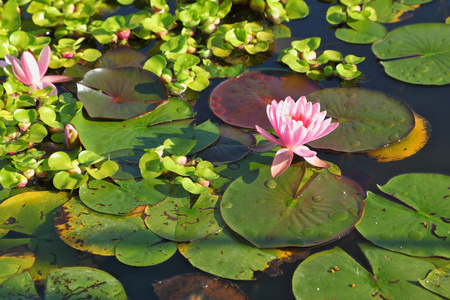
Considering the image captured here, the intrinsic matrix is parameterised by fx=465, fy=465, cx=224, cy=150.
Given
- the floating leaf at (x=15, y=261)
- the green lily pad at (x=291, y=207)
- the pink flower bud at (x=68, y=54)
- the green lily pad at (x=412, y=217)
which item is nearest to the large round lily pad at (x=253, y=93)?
the green lily pad at (x=291, y=207)

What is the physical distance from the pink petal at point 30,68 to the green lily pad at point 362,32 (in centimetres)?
243

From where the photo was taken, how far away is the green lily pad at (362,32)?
387 cm

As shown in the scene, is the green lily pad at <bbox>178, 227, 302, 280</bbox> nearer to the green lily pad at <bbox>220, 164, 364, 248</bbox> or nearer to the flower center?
the green lily pad at <bbox>220, 164, 364, 248</bbox>

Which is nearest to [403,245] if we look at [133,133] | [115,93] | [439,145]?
[439,145]

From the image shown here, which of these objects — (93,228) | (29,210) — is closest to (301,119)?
(93,228)

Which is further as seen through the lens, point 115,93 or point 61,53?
point 61,53

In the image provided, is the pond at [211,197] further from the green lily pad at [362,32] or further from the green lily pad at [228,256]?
the green lily pad at [362,32]

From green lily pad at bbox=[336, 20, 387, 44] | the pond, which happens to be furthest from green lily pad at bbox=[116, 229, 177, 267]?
green lily pad at bbox=[336, 20, 387, 44]

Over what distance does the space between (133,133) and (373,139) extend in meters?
1.53

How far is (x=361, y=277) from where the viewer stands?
2.22 metres

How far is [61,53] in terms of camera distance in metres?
3.74

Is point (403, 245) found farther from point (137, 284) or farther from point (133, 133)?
point (133, 133)

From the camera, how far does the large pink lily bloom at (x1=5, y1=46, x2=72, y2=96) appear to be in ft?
10.8

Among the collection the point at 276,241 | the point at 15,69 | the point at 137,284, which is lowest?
the point at 137,284
